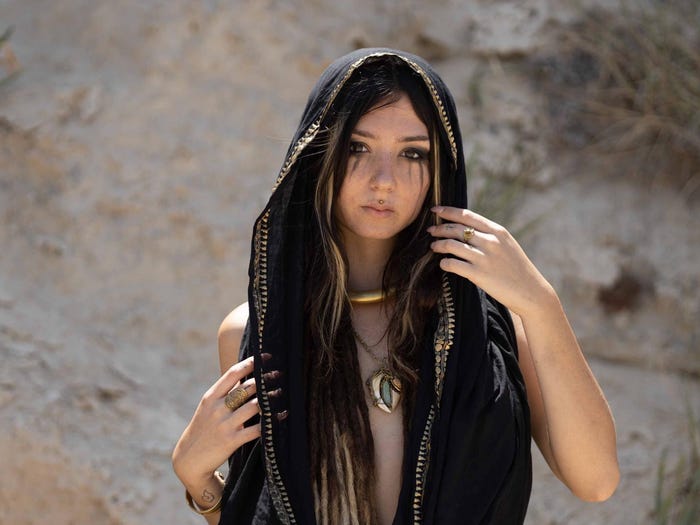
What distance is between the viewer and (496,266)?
2127mm

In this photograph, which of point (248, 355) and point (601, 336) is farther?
point (601, 336)

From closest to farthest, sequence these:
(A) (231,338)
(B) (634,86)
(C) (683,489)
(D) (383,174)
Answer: (D) (383,174) < (A) (231,338) < (C) (683,489) < (B) (634,86)

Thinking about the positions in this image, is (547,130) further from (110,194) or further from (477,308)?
(477,308)

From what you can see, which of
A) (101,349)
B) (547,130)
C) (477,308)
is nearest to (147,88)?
(101,349)

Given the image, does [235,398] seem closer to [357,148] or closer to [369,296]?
[369,296]

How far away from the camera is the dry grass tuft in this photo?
5.25 meters

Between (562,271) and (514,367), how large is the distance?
2.75 metres

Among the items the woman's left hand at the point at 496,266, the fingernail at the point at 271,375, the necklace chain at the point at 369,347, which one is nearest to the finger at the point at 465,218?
the woman's left hand at the point at 496,266

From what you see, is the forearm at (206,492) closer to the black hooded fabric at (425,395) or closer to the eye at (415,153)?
the black hooded fabric at (425,395)

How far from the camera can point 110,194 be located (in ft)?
15.0

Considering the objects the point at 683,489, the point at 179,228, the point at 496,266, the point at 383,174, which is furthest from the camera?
the point at 179,228

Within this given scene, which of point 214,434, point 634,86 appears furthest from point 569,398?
point 634,86

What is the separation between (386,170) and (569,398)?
2.17 ft

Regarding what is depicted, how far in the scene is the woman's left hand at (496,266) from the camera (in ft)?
6.95
